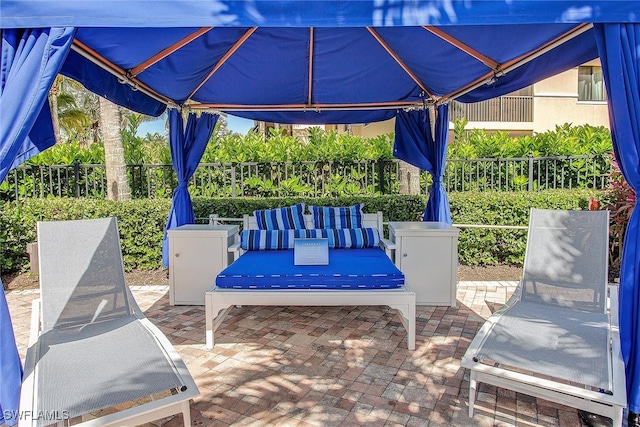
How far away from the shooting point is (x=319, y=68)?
5.04 meters

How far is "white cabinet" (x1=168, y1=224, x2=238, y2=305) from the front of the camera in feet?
16.2

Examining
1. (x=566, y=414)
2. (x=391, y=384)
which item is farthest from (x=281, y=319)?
(x=566, y=414)

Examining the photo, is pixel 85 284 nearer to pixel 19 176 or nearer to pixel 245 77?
pixel 245 77

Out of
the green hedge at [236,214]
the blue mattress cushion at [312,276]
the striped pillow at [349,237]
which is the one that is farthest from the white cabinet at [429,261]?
the green hedge at [236,214]

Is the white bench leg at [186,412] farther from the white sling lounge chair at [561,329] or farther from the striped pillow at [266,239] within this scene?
the striped pillow at [266,239]

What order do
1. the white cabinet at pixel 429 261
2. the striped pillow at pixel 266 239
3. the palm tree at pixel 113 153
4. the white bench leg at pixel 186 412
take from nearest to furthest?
the white bench leg at pixel 186 412 → the white cabinet at pixel 429 261 → the striped pillow at pixel 266 239 → the palm tree at pixel 113 153

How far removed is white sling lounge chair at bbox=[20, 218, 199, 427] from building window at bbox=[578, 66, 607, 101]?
1748 centimetres

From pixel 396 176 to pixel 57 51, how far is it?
19.9 feet

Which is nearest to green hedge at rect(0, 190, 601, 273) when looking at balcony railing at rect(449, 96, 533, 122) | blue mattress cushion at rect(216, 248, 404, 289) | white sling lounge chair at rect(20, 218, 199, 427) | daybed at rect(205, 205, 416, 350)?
daybed at rect(205, 205, 416, 350)

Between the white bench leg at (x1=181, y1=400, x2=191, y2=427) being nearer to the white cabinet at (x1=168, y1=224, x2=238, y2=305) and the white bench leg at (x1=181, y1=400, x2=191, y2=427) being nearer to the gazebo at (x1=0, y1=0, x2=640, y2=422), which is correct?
Answer: the gazebo at (x1=0, y1=0, x2=640, y2=422)

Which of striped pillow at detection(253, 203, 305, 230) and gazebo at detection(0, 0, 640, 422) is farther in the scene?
striped pillow at detection(253, 203, 305, 230)

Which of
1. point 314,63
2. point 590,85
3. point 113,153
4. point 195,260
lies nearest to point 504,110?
point 590,85

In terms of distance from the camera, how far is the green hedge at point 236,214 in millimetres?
6348

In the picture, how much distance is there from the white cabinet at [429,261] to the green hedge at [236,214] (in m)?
1.86
